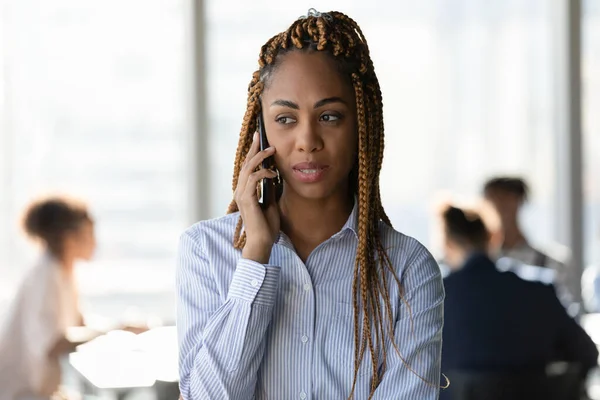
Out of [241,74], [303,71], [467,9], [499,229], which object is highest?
[467,9]

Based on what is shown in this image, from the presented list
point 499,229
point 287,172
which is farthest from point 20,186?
point 287,172

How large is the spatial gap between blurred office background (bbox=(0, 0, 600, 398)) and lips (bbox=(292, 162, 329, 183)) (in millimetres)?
3330

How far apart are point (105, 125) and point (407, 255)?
12.2ft

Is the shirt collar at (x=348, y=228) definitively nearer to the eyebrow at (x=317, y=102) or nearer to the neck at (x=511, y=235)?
the eyebrow at (x=317, y=102)

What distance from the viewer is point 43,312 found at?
371cm

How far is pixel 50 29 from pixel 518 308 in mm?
2796

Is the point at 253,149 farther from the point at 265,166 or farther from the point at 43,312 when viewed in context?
the point at 43,312

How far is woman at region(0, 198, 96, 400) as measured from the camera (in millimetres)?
3656

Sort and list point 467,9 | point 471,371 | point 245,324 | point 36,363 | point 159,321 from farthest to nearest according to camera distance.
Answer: point 467,9 < point 159,321 < point 36,363 < point 471,371 < point 245,324

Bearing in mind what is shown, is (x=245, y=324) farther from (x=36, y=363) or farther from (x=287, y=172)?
(x=36, y=363)

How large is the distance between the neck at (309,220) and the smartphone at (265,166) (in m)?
0.03

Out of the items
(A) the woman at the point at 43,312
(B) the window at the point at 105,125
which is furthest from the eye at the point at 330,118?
(B) the window at the point at 105,125

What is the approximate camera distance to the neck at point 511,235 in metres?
4.83

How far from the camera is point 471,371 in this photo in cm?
342
